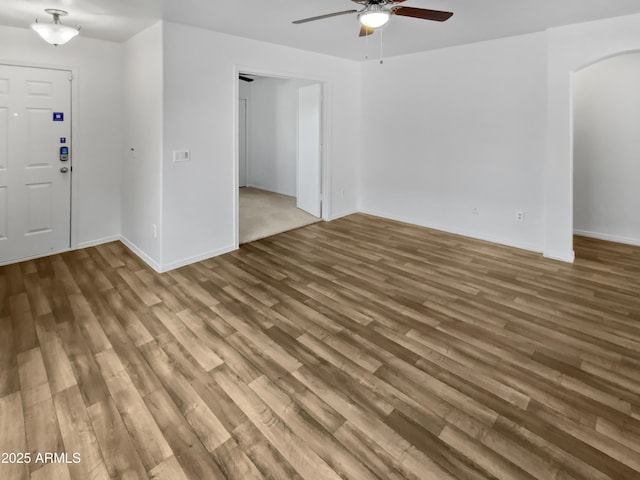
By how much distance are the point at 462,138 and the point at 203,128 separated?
11.2 feet

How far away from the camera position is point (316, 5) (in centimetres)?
311

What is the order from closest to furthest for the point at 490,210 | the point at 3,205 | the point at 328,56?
1. the point at 3,205
2. the point at 490,210
3. the point at 328,56

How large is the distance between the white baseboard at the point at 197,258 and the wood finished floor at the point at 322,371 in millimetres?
164

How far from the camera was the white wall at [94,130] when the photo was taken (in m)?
4.06

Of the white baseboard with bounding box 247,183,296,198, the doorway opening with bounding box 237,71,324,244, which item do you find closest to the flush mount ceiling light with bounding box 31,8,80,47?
the doorway opening with bounding box 237,71,324,244

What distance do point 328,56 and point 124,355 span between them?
15.7 feet

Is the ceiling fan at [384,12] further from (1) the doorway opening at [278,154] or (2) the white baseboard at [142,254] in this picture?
(2) the white baseboard at [142,254]

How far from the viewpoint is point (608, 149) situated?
4.68m

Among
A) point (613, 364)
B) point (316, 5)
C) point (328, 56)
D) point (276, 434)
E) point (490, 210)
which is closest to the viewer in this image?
point (276, 434)

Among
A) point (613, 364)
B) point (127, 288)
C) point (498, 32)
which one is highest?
point (498, 32)

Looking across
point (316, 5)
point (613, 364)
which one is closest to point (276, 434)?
point (613, 364)

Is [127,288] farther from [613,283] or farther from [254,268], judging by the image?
[613,283]

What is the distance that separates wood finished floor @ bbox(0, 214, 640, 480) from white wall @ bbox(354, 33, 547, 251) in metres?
1.15

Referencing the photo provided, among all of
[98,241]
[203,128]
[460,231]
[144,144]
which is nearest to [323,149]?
[203,128]
